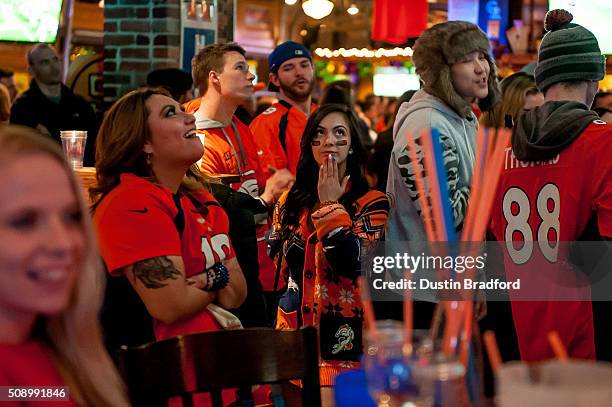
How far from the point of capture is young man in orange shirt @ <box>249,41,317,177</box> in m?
4.96

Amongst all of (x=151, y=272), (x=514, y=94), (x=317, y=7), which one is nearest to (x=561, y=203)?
(x=151, y=272)

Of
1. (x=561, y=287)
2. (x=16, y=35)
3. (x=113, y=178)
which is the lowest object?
(x=561, y=287)

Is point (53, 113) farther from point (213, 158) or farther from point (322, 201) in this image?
point (322, 201)

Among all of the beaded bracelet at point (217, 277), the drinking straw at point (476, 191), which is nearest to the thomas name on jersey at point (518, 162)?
the beaded bracelet at point (217, 277)

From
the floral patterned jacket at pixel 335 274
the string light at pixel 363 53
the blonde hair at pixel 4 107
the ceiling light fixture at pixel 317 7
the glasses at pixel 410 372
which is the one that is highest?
the ceiling light fixture at pixel 317 7

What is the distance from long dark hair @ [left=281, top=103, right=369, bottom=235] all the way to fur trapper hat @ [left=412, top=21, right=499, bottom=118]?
360 mm

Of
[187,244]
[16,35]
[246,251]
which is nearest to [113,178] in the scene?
[187,244]

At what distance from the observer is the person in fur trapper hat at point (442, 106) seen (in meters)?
3.49

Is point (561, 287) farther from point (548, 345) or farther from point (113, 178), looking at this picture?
point (113, 178)

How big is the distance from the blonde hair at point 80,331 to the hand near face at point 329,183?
1809 millimetres

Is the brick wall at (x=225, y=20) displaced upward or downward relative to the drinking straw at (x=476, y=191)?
upward

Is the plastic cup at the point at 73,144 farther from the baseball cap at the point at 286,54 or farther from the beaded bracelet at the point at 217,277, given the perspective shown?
the baseball cap at the point at 286,54

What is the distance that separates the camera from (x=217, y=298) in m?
2.95

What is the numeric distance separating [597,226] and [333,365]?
1020mm
